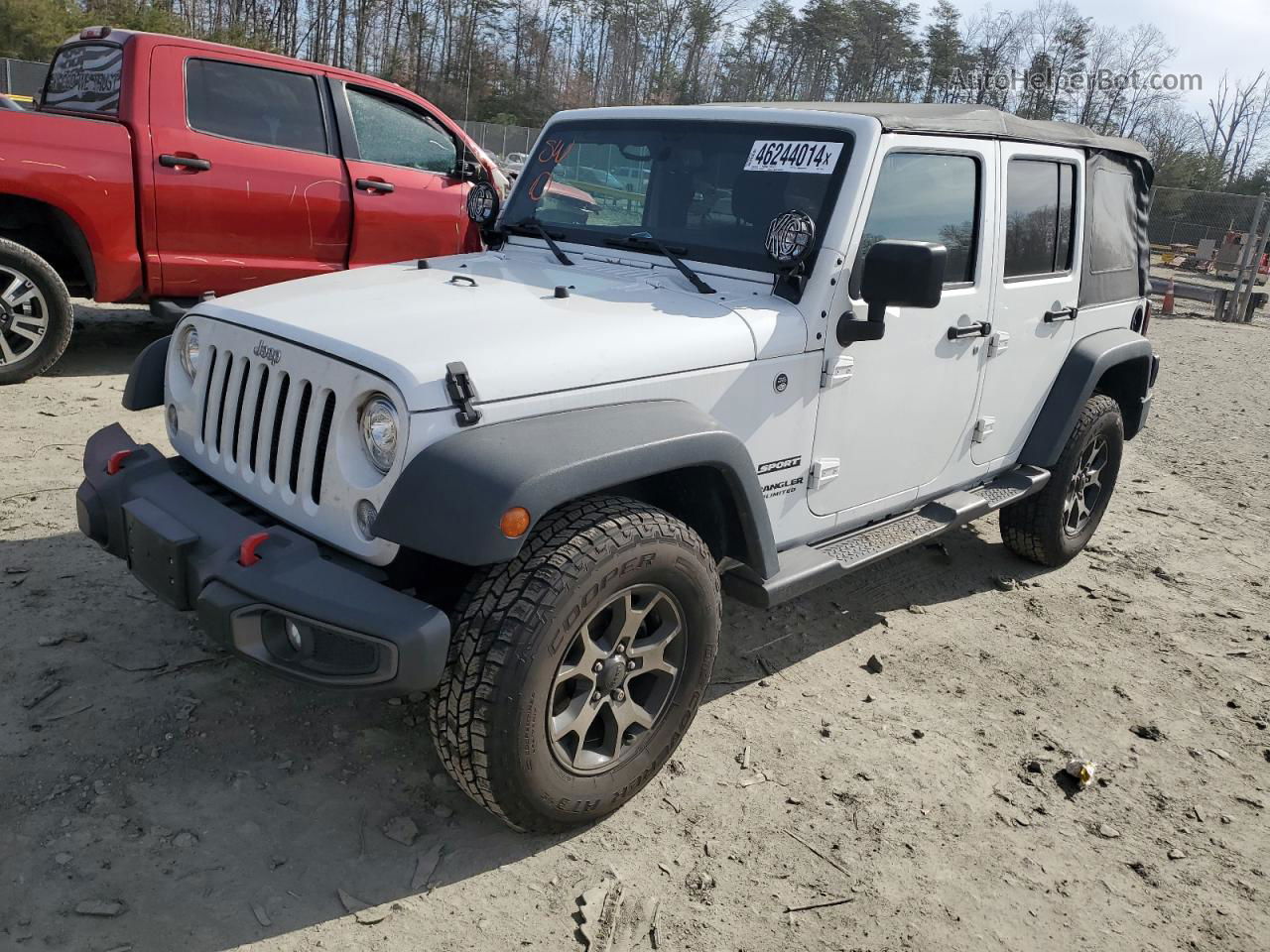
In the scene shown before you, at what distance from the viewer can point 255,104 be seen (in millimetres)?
6430

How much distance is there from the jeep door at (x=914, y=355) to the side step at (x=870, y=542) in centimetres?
8

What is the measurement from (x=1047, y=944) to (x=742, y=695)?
4.17ft

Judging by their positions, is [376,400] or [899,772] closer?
[376,400]

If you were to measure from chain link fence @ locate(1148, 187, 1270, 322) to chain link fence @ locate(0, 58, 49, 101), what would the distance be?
2440 centimetres

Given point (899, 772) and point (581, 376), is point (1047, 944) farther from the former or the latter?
point (581, 376)

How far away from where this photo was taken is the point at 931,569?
4875mm

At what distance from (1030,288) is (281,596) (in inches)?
124

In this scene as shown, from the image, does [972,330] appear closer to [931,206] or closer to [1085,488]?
[931,206]

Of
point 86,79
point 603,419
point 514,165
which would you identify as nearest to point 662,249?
point 603,419

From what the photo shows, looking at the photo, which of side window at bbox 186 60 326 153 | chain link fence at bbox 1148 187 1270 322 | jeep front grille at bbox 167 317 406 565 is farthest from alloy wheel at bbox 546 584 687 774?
chain link fence at bbox 1148 187 1270 322

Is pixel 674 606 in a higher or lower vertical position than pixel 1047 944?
higher

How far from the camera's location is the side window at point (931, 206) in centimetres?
329

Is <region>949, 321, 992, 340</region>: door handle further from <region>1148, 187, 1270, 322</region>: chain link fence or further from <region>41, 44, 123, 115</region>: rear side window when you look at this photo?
<region>1148, 187, 1270, 322</region>: chain link fence

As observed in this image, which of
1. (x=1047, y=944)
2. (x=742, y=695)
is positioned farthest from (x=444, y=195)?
(x=1047, y=944)
